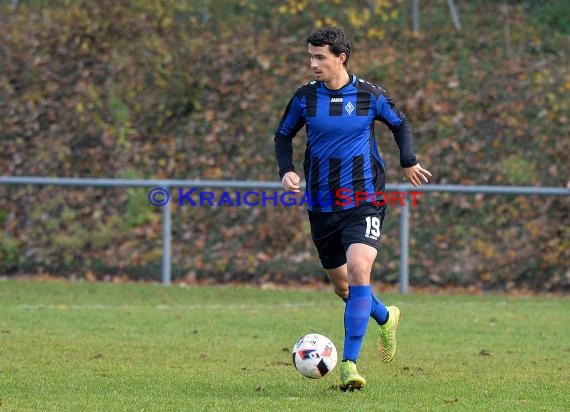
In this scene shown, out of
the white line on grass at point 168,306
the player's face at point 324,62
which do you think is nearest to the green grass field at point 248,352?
the white line on grass at point 168,306

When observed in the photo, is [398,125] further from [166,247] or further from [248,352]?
[166,247]

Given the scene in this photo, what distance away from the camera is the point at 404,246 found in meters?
15.1

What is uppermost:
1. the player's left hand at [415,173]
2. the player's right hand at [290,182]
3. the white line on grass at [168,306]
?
the player's left hand at [415,173]

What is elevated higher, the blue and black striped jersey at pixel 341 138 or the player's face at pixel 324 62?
the player's face at pixel 324 62

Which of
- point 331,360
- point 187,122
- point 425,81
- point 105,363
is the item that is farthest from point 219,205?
point 331,360

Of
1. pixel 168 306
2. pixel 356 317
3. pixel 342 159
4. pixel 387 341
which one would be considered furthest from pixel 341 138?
pixel 168 306

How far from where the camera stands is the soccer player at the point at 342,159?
7.55m

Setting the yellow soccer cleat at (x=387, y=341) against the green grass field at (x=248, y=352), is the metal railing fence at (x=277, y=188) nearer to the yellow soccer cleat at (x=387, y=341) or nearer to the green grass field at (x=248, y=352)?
the green grass field at (x=248, y=352)

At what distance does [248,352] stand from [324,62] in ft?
8.88

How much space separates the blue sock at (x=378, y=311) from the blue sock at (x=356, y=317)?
535 mm

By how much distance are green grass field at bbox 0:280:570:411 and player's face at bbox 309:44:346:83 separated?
77.4 inches

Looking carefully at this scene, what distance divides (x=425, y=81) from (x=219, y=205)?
4.15 metres

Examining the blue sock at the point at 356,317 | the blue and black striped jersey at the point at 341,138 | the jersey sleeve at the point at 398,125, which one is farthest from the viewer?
the jersey sleeve at the point at 398,125

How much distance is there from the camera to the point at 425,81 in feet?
62.3
